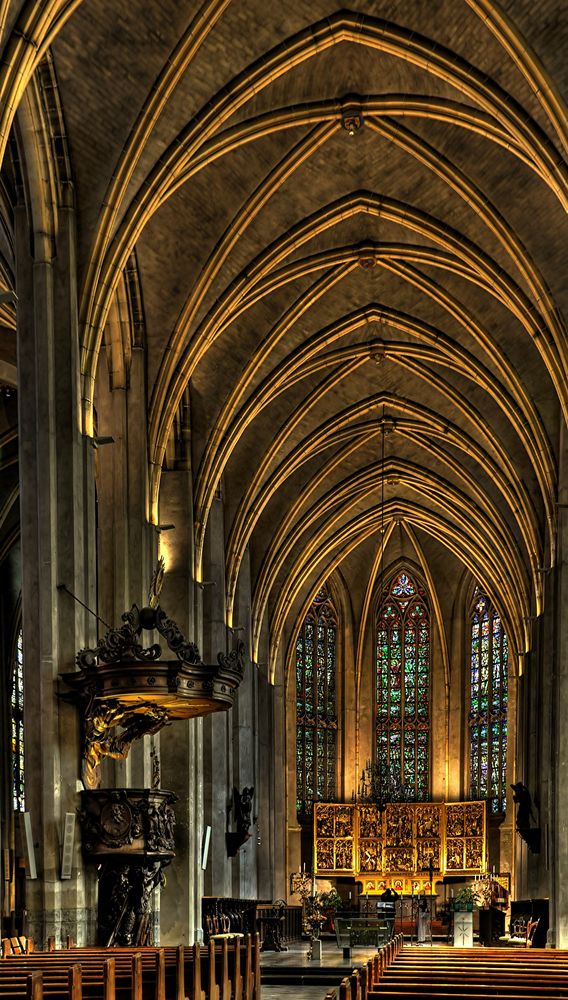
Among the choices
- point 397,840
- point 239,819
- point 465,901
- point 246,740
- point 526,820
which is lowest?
point 397,840

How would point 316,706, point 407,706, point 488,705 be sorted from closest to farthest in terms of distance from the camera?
point 488,705
point 316,706
point 407,706

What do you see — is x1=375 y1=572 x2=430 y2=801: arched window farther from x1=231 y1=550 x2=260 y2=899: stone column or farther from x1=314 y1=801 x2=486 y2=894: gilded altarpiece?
x1=231 y1=550 x2=260 y2=899: stone column

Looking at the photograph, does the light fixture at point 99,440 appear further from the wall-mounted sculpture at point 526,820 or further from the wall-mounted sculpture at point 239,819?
the wall-mounted sculpture at point 526,820

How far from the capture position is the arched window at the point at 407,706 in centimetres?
4841

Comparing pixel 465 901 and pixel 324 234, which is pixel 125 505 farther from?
pixel 465 901

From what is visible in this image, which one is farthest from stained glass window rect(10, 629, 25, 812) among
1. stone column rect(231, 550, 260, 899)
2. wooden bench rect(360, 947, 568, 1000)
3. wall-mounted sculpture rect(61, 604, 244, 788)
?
wooden bench rect(360, 947, 568, 1000)

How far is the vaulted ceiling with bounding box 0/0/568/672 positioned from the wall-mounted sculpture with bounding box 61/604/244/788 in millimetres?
3754

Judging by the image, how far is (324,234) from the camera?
28828mm

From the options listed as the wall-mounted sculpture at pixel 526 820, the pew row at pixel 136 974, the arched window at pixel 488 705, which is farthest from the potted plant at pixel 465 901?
the pew row at pixel 136 974

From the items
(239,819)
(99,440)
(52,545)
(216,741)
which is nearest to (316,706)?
(239,819)

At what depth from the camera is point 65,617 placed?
63.2 ft

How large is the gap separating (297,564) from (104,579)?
1892 cm

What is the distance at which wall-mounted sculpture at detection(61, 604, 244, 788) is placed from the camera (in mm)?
18219

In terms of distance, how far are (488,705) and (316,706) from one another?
5988 millimetres
